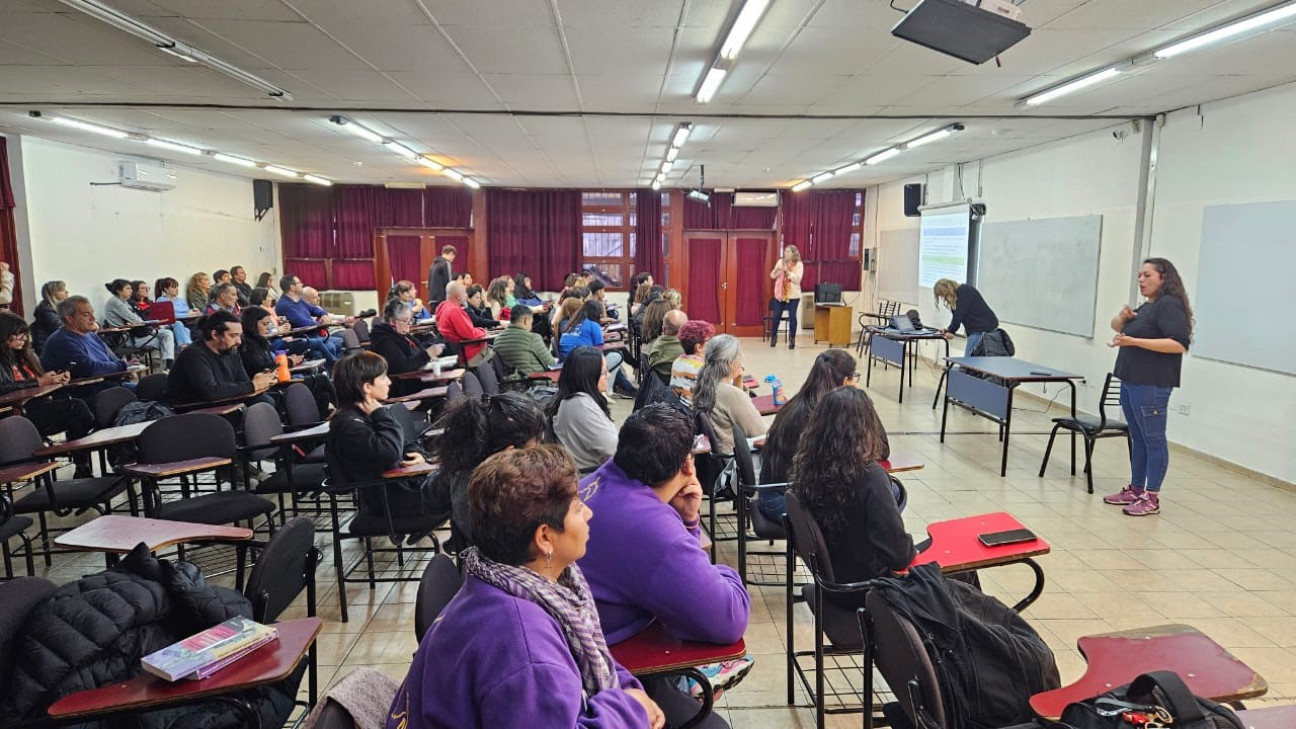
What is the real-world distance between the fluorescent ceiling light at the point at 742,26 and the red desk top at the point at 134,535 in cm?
336

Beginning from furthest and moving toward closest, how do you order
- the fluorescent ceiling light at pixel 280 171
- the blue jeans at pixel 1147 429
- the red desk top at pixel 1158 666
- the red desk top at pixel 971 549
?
the fluorescent ceiling light at pixel 280 171
the blue jeans at pixel 1147 429
the red desk top at pixel 971 549
the red desk top at pixel 1158 666

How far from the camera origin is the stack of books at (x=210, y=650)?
5.78 feet

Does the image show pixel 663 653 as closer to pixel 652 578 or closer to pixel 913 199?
pixel 652 578

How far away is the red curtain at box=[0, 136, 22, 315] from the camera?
324 inches

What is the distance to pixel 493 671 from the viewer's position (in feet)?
4.00

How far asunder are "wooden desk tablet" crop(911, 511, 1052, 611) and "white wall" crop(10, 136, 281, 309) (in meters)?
10.4

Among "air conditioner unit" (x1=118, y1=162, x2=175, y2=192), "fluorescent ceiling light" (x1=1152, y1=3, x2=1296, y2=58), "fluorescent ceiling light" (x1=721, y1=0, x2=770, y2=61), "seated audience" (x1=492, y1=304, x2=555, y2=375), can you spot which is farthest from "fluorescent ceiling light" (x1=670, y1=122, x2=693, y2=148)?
"air conditioner unit" (x1=118, y1=162, x2=175, y2=192)

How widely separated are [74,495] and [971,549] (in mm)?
4320

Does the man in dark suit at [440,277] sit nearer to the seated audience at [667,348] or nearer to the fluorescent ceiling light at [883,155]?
the seated audience at [667,348]

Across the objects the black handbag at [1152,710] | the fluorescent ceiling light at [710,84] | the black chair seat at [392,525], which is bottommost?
the black chair seat at [392,525]

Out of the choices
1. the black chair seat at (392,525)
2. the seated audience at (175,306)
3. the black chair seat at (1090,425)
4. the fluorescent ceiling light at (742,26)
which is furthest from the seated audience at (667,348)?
the seated audience at (175,306)

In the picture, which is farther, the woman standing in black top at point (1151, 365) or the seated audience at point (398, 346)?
the seated audience at point (398, 346)

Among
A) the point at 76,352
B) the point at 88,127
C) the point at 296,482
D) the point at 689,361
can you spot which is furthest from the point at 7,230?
the point at 689,361

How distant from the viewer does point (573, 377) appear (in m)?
3.75
